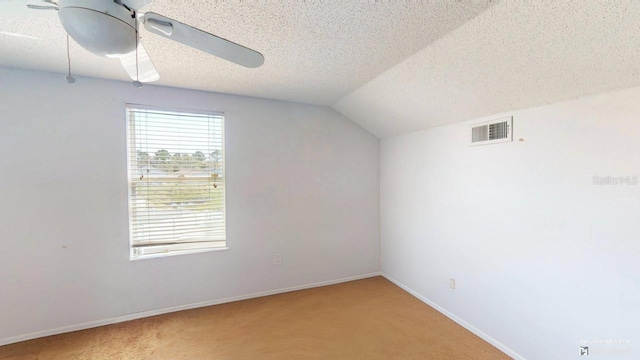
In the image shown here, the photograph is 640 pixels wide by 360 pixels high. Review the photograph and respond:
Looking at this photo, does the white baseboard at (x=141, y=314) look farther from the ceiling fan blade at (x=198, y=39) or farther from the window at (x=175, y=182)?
the ceiling fan blade at (x=198, y=39)

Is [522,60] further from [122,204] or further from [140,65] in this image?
[122,204]

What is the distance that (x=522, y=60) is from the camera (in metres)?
1.61

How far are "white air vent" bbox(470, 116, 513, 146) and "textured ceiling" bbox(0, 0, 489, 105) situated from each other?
97 cm

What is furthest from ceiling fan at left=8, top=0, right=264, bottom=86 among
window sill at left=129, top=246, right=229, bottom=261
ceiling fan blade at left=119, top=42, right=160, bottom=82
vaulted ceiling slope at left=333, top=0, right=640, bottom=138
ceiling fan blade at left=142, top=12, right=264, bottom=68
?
window sill at left=129, top=246, right=229, bottom=261

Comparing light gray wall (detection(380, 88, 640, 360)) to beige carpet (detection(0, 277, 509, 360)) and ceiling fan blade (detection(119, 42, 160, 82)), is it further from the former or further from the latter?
ceiling fan blade (detection(119, 42, 160, 82))

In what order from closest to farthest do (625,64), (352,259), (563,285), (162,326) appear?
(625,64)
(563,285)
(162,326)
(352,259)

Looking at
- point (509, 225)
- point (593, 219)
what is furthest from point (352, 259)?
point (593, 219)

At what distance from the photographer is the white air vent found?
2.08 metres

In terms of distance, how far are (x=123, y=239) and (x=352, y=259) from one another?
8.58ft

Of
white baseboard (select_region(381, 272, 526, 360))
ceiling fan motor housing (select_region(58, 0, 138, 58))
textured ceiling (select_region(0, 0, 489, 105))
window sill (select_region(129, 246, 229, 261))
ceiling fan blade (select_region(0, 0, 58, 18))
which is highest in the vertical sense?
textured ceiling (select_region(0, 0, 489, 105))

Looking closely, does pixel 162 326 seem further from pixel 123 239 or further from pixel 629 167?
pixel 629 167

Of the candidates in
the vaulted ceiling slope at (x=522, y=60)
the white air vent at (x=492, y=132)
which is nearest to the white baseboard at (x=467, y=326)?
the white air vent at (x=492, y=132)

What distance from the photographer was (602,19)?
1.23 meters

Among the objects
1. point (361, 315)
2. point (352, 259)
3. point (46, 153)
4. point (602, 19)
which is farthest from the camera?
point (352, 259)
